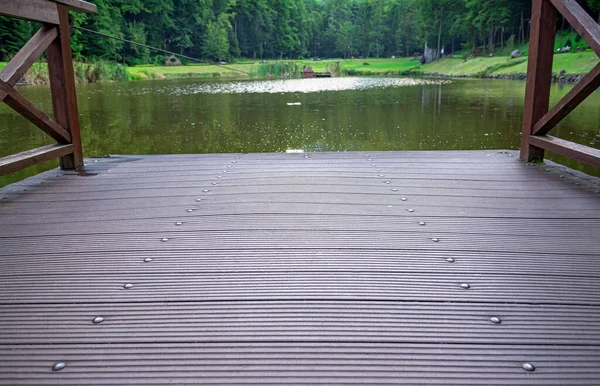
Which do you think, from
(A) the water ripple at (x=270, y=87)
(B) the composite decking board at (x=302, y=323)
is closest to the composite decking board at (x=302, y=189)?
(B) the composite decking board at (x=302, y=323)

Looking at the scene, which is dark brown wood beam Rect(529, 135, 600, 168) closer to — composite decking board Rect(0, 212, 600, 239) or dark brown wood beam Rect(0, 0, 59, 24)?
composite decking board Rect(0, 212, 600, 239)

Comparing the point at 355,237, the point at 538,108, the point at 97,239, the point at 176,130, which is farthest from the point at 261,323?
the point at 176,130

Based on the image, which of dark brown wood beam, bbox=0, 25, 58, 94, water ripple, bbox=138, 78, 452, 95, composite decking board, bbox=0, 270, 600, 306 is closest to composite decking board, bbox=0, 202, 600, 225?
composite decking board, bbox=0, 270, 600, 306

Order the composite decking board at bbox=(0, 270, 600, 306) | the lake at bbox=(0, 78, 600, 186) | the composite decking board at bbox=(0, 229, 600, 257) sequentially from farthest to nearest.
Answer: the lake at bbox=(0, 78, 600, 186)
the composite decking board at bbox=(0, 229, 600, 257)
the composite decking board at bbox=(0, 270, 600, 306)

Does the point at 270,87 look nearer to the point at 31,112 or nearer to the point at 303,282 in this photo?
the point at 31,112

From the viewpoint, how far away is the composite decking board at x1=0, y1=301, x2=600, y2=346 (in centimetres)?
132

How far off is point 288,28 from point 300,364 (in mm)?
71212

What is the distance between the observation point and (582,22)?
2.88m

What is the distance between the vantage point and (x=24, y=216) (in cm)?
248

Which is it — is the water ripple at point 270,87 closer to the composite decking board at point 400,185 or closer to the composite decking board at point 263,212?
the composite decking board at point 400,185

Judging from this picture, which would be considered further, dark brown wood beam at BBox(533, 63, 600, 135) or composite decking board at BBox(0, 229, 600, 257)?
dark brown wood beam at BBox(533, 63, 600, 135)

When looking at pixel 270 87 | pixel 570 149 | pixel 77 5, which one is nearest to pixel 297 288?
pixel 570 149

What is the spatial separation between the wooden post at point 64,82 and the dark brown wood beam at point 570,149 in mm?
3356

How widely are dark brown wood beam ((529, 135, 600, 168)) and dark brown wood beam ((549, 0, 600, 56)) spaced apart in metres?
0.60
